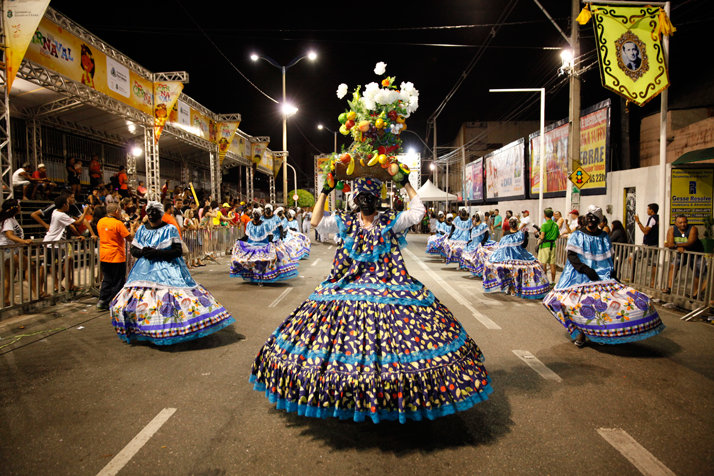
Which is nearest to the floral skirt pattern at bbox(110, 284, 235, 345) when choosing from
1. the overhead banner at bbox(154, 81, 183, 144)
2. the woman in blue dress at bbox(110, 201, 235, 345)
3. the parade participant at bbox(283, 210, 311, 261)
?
the woman in blue dress at bbox(110, 201, 235, 345)

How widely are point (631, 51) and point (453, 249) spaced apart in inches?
298

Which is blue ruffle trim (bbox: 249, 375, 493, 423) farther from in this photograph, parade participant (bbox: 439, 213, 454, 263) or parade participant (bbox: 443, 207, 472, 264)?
parade participant (bbox: 439, 213, 454, 263)

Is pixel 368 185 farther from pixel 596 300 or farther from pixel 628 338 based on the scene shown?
pixel 628 338

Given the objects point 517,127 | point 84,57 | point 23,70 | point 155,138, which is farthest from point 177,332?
point 517,127

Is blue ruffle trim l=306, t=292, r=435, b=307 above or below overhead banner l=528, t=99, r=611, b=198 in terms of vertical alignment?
below

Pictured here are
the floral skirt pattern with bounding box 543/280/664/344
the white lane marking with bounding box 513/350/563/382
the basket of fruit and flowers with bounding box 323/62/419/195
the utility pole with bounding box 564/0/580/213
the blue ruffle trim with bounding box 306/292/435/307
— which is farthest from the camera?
the utility pole with bounding box 564/0/580/213

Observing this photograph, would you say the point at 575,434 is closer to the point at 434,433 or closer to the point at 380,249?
the point at 434,433

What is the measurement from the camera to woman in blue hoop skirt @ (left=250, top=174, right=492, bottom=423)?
3.00m

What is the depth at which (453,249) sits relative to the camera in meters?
14.7

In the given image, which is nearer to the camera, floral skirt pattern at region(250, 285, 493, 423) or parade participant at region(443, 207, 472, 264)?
floral skirt pattern at region(250, 285, 493, 423)

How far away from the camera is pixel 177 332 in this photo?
17.8 feet

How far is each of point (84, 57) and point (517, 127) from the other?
43.1 meters

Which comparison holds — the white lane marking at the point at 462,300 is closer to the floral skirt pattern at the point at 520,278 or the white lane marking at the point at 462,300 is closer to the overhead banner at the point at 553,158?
the floral skirt pattern at the point at 520,278

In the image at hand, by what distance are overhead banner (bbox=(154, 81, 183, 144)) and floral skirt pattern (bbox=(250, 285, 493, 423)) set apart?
1615 centimetres
